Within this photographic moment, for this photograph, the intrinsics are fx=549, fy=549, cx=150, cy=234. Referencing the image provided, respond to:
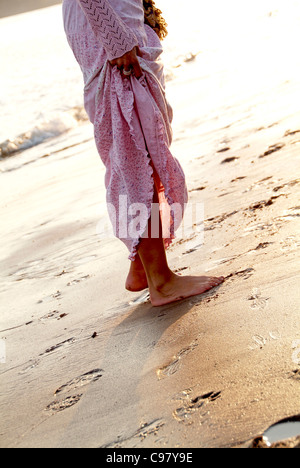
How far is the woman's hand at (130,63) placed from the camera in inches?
75.4

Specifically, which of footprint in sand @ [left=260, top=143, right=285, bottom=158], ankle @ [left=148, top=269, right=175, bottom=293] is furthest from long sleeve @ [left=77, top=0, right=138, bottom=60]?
footprint in sand @ [left=260, top=143, right=285, bottom=158]

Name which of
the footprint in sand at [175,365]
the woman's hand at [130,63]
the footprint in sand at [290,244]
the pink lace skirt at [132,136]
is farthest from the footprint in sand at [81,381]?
the woman's hand at [130,63]

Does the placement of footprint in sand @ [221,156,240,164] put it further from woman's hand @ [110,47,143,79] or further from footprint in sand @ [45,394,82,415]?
footprint in sand @ [45,394,82,415]

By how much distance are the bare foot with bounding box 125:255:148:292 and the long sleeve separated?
81 centimetres

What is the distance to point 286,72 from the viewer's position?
18.0 feet

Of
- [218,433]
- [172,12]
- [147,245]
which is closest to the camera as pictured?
[218,433]

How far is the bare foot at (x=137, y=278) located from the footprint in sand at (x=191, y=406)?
0.79 meters

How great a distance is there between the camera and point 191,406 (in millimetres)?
1423

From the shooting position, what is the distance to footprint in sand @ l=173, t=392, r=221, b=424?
1389 mm

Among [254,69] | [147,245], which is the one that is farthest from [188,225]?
[254,69]

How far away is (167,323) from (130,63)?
36.6 inches

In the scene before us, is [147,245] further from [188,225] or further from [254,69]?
[254,69]

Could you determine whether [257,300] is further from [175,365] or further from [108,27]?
[108,27]
